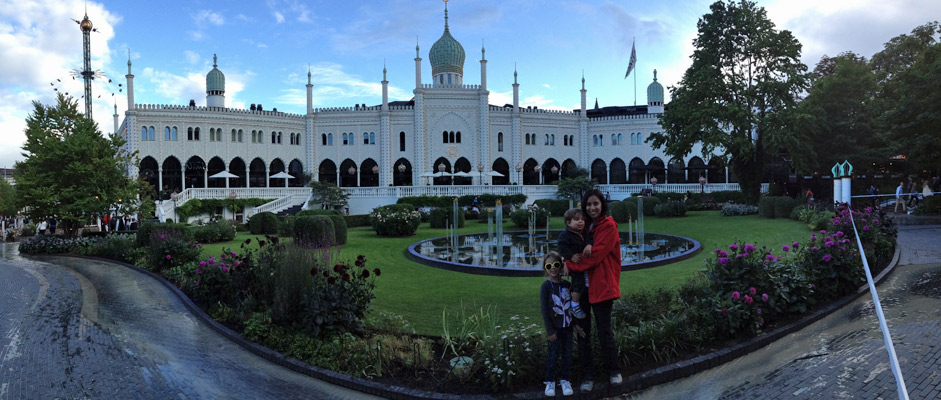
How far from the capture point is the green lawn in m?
9.55

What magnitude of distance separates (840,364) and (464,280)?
7765 mm

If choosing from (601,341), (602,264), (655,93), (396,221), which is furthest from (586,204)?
(655,93)

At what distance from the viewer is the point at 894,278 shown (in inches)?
422

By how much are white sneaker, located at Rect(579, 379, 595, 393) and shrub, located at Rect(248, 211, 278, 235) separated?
70.5 ft

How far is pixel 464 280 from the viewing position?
12.4m

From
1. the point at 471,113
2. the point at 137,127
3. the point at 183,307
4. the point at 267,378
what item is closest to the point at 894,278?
the point at 267,378

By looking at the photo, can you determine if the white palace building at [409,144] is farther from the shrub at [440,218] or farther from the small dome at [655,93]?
the shrub at [440,218]

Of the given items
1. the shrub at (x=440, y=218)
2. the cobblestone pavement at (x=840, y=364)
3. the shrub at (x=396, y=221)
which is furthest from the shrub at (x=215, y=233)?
the cobblestone pavement at (x=840, y=364)

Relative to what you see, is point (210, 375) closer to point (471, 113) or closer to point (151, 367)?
point (151, 367)

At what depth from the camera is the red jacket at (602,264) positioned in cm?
543

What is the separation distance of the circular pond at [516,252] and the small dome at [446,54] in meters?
34.4

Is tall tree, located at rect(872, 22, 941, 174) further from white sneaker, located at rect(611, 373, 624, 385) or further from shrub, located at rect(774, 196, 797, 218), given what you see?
white sneaker, located at rect(611, 373, 624, 385)

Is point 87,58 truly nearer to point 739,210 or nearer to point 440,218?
point 440,218

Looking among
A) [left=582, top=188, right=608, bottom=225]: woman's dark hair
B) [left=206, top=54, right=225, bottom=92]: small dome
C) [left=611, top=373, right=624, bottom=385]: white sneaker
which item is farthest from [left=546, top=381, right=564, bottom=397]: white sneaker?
[left=206, top=54, right=225, bottom=92]: small dome
